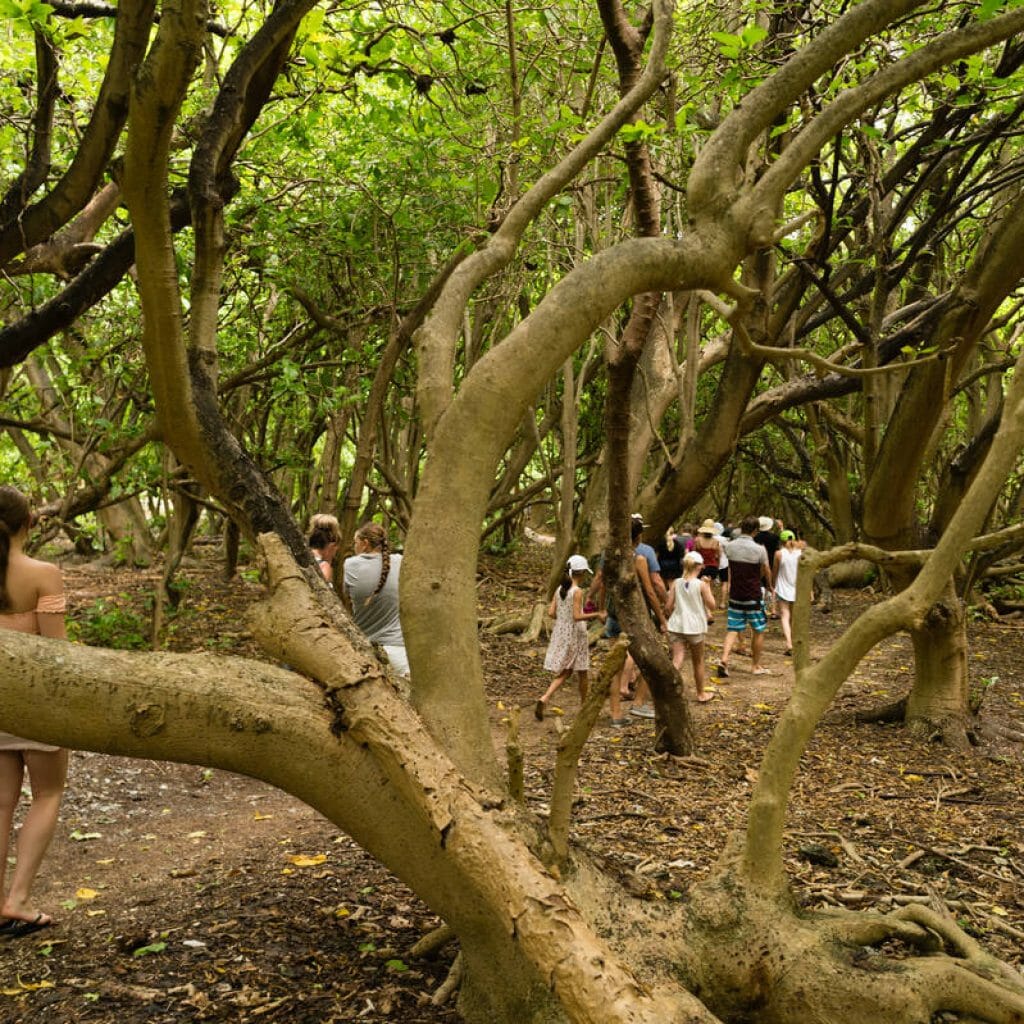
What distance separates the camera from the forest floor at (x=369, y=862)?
3789mm

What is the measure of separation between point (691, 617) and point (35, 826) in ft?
21.2

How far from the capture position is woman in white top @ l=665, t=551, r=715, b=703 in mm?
9664

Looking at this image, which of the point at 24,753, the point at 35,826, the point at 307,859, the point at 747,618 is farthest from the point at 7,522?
the point at 747,618

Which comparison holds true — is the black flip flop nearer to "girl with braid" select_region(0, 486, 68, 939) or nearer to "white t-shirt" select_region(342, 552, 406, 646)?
"girl with braid" select_region(0, 486, 68, 939)

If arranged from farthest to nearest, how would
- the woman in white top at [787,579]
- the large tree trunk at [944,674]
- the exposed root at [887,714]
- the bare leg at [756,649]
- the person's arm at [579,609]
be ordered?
the woman in white top at [787,579]
the bare leg at [756,649]
the person's arm at [579,609]
the exposed root at [887,714]
the large tree trunk at [944,674]

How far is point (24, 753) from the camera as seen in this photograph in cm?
441

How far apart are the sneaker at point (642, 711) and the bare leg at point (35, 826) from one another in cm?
574

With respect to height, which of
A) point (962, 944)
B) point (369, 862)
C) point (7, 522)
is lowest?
point (369, 862)

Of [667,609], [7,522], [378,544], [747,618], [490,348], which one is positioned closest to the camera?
[7,522]

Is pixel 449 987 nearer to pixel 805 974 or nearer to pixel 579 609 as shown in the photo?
pixel 805 974

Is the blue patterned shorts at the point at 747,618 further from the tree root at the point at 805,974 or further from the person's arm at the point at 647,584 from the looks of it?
the tree root at the point at 805,974

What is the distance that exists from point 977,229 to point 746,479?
1957 centimetres

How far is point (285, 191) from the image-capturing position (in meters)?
9.66

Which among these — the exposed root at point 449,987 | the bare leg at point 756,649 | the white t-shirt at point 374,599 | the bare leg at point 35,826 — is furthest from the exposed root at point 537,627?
the exposed root at point 449,987
